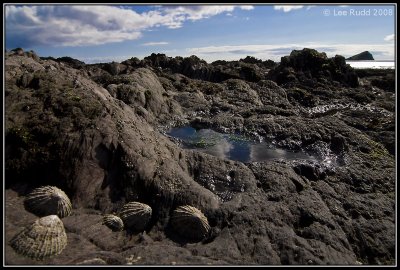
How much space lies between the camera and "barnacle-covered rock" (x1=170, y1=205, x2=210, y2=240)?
11.8 metres

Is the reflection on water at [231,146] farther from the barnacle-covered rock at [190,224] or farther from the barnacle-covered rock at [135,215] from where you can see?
the barnacle-covered rock at [135,215]

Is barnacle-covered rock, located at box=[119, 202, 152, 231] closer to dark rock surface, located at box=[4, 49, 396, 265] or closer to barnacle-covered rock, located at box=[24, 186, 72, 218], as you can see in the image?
dark rock surface, located at box=[4, 49, 396, 265]

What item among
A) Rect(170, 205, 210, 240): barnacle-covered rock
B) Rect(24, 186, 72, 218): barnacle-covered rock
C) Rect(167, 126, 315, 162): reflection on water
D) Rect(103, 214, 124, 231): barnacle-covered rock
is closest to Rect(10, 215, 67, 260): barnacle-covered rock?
Rect(24, 186, 72, 218): barnacle-covered rock

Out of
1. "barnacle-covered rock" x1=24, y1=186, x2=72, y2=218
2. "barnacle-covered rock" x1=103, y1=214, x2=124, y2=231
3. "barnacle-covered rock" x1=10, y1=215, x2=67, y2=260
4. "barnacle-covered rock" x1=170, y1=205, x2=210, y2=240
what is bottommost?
"barnacle-covered rock" x1=170, y1=205, x2=210, y2=240

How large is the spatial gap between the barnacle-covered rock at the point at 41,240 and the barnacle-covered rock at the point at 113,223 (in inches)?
62.2

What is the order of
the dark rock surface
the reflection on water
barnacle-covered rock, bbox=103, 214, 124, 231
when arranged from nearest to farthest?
1. the dark rock surface
2. barnacle-covered rock, bbox=103, 214, 124, 231
3. the reflection on water

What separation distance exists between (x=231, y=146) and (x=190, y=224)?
361 inches

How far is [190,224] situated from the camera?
1178cm

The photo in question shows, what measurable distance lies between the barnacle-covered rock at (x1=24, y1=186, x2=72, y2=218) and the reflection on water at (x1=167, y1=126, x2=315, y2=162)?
913cm

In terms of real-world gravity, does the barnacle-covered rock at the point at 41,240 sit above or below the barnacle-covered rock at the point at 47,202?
below

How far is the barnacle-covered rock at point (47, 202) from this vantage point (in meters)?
10.7

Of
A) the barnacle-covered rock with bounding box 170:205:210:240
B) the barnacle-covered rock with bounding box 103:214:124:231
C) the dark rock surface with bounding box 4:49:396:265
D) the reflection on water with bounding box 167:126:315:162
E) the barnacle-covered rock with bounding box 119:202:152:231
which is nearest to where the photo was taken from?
the dark rock surface with bounding box 4:49:396:265

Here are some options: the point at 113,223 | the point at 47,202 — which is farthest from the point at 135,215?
the point at 47,202

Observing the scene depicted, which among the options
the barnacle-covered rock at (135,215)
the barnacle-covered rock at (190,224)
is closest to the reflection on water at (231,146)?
the barnacle-covered rock at (190,224)
